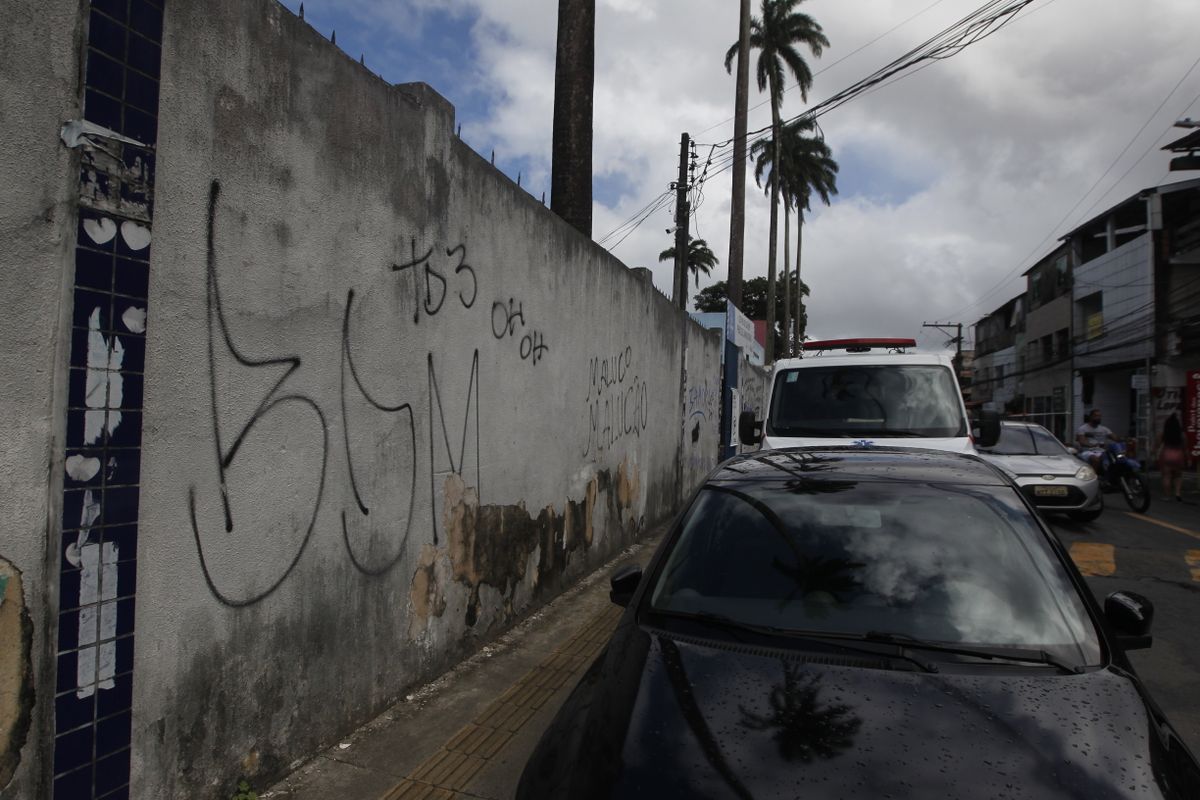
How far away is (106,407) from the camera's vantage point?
2297 millimetres

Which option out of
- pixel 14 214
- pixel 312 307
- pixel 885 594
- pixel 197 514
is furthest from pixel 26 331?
pixel 885 594

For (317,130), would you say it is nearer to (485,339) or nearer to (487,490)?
(485,339)

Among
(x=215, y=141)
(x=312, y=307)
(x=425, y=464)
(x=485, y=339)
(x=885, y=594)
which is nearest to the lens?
(x=885, y=594)

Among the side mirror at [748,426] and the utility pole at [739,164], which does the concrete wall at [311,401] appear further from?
the utility pole at [739,164]

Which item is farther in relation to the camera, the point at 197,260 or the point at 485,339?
the point at 485,339

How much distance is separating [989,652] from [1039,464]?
8.56m

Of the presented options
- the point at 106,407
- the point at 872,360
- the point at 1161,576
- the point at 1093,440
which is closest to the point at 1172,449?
the point at 1093,440

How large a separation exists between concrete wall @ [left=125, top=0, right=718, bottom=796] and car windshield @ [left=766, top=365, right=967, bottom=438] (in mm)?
2939

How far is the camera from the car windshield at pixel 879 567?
95.7 inches

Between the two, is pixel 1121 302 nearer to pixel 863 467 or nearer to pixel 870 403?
pixel 870 403

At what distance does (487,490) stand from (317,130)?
8.00 ft

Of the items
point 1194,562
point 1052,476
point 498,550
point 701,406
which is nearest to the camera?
point 498,550

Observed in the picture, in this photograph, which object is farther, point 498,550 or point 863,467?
point 498,550

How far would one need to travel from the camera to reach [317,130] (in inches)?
128
